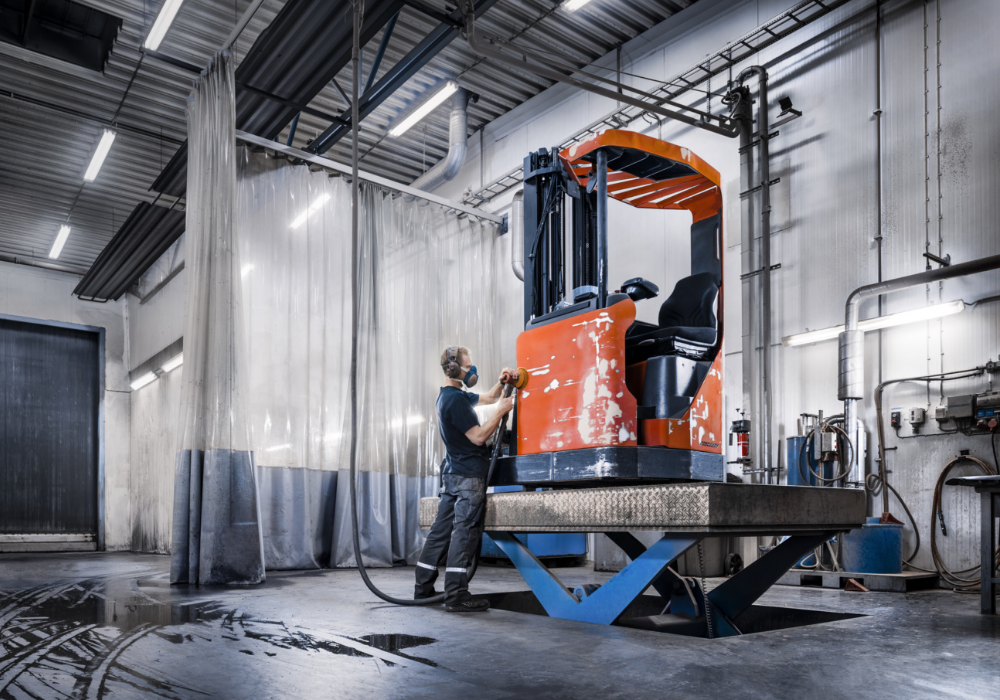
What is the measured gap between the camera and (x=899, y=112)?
7.61m

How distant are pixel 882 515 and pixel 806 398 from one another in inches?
56.1

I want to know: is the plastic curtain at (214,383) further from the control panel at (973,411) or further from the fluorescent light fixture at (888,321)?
the control panel at (973,411)

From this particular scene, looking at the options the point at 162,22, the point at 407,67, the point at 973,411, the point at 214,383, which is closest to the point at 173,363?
the point at 214,383

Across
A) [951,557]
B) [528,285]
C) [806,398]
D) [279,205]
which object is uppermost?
[279,205]

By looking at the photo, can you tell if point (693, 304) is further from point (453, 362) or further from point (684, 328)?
point (453, 362)

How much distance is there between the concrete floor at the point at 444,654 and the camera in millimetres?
2803

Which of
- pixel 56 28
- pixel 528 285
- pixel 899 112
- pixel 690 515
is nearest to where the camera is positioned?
pixel 690 515

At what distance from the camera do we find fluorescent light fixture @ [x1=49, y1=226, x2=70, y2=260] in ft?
48.0

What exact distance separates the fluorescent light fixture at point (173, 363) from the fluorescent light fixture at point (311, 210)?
16.9ft

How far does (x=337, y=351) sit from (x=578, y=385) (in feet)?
20.0

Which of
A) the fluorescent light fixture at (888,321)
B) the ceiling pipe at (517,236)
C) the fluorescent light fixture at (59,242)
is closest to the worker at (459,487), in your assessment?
the fluorescent light fixture at (888,321)

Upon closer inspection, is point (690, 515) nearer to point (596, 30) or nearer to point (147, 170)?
point (596, 30)

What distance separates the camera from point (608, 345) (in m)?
3.98

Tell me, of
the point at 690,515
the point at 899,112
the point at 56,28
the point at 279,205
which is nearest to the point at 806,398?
the point at 899,112
